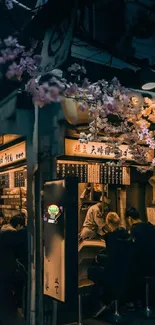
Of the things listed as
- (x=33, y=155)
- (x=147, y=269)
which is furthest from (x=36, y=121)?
(x=147, y=269)

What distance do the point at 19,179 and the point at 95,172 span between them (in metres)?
1.72

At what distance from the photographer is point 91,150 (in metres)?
7.43

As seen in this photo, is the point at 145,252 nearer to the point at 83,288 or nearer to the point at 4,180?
the point at 83,288

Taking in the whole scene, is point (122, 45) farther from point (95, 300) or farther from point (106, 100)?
point (95, 300)

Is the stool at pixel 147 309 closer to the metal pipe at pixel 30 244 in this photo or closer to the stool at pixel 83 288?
the stool at pixel 83 288

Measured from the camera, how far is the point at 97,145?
7543 mm

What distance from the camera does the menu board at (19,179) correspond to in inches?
324

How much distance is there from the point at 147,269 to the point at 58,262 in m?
2.17

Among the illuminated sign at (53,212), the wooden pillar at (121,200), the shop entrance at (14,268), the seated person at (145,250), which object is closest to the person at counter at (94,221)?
the wooden pillar at (121,200)

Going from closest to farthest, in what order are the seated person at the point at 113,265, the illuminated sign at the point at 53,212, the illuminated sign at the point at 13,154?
the illuminated sign at the point at 53,212 < the seated person at the point at 113,265 < the illuminated sign at the point at 13,154

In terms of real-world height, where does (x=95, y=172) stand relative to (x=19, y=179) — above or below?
above

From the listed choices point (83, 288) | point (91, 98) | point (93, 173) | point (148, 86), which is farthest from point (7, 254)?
point (148, 86)

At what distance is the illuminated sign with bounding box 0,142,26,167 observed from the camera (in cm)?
707

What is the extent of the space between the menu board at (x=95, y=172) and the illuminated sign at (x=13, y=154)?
2.37ft
